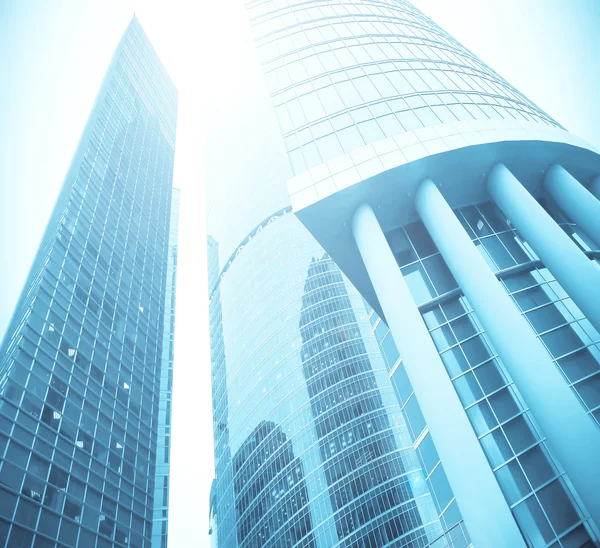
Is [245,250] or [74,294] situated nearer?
[74,294]

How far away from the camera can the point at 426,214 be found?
2328 cm

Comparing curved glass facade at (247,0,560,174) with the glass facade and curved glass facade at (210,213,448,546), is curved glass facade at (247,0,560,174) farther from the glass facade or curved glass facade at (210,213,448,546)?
curved glass facade at (210,213,448,546)

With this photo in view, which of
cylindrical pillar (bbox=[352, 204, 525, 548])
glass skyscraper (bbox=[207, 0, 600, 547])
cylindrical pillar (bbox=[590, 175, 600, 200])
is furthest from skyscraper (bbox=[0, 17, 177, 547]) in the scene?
cylindrical pillar (bbox=[590, 175, 600, 200])

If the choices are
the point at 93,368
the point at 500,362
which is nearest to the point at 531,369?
the point at 500,362

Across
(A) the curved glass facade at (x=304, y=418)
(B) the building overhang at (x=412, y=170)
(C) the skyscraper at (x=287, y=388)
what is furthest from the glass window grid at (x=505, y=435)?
(A) the curved glass facade at (x=304, y=418)

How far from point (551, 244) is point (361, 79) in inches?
600

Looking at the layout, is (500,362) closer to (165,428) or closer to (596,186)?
(596,186)

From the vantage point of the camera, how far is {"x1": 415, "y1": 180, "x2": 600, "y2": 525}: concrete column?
1459cm

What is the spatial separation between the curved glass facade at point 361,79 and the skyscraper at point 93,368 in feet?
91.7

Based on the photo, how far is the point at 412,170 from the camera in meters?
23.5

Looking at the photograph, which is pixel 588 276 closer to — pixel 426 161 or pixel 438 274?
pixel 438 274

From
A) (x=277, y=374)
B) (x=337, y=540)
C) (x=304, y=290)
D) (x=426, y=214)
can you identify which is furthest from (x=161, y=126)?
(x=426, y=214)

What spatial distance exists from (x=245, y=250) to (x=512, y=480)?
109 metres

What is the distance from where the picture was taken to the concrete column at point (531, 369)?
14594 mm
